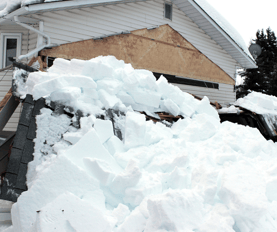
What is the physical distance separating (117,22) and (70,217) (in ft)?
22.7

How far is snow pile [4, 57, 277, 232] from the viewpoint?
198cm

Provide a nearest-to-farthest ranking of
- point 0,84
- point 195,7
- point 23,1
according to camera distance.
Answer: point 23,1 < point 0,84 < point 195,7

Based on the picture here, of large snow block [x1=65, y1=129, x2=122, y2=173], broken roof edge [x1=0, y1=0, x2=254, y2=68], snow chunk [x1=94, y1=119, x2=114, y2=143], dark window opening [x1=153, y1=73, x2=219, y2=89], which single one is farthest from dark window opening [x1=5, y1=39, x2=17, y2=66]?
large snow block [x1=65, y1=129, x2=122, y2=173]

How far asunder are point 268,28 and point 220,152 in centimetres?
2829

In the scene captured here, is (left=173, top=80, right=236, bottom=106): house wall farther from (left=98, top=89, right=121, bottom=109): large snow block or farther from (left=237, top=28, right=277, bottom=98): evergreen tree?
(left=237, top=28, right=277, bottom=98): evergreen tree

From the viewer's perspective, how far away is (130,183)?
7.79 feet

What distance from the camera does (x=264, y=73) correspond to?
21.8 meters

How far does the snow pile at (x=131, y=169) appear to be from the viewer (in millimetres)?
1983

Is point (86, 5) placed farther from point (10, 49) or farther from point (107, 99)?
point (107, 99)

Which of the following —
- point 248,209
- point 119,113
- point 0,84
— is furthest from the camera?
point 0,84

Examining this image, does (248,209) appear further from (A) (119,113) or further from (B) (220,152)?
(A) (119,113)

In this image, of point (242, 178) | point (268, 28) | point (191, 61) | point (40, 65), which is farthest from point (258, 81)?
point (242, 178)

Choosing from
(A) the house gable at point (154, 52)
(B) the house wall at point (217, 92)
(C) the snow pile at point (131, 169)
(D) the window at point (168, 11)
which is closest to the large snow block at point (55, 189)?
(C) the snow pile at point (131, 169)

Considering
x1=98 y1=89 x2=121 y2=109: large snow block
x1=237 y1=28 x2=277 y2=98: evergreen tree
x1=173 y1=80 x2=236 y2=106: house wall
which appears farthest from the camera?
x1=237 y1=28 x2=277 y2=98: evergreen tree
